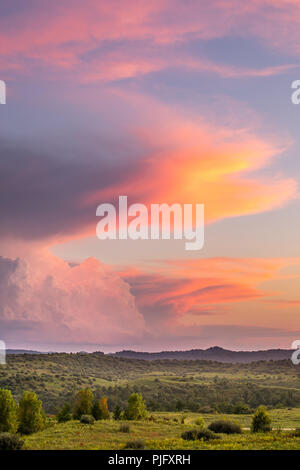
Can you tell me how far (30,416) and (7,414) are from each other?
13.6 ft

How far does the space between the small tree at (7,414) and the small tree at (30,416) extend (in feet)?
8.72

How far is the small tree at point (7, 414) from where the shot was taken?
46875 mm

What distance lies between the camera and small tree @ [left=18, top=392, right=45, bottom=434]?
50.3 m

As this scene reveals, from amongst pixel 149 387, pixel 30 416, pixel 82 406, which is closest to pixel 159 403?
pixel 149 387

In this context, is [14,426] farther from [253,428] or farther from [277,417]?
[277,417]

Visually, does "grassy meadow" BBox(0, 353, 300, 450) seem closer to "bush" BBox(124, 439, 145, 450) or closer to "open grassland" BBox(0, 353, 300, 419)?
"open grassland" BBox(0, 353, 300, 419)

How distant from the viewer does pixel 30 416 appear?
167ft

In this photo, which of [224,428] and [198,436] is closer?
[198,436]

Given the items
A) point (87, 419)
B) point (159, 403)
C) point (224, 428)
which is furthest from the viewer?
point (159, 403)

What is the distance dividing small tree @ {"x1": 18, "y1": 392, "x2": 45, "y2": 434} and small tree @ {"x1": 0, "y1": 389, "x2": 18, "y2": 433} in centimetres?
266

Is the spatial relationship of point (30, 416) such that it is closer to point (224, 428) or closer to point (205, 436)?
point (205, 436)

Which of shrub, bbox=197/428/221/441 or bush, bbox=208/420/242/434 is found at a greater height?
shrub, bbox=197/428/221/441

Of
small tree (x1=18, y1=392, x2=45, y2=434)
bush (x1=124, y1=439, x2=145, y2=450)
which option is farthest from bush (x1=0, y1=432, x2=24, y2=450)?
small tree (x1=18, y1=392, x2=45, y2=434)

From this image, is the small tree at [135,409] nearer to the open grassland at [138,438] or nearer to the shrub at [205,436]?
the open grassland at [138,438]
